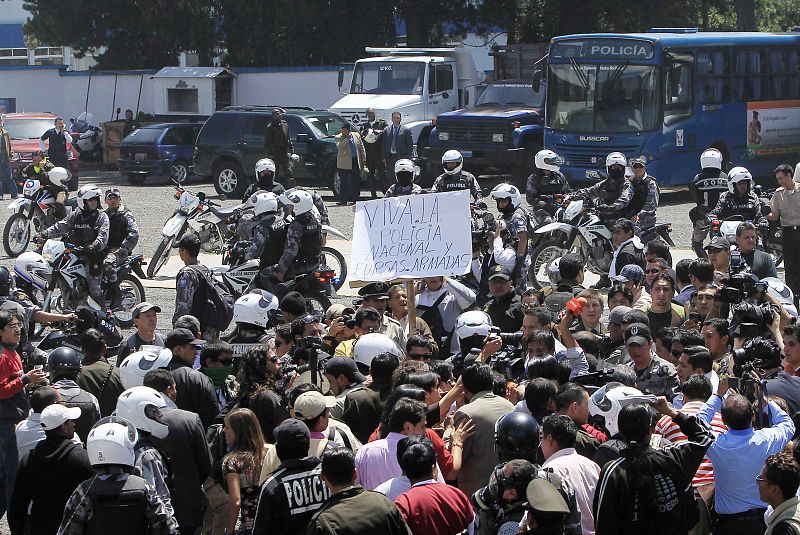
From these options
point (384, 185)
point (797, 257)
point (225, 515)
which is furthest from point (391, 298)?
point (384, 185)

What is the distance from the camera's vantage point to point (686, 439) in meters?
6.50

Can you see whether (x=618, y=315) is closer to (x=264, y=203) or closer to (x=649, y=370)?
(x=649, y=370)

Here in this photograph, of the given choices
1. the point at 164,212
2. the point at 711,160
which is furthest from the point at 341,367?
the point at 164,212

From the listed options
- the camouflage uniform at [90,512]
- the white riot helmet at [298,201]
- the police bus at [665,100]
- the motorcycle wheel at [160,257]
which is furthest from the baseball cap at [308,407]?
the police bus at [665,100]

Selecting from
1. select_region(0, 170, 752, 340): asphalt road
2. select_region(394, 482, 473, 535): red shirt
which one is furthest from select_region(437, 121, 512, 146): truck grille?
select_region(394, 482, 473, 535): red shirt

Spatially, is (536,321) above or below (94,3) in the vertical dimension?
below

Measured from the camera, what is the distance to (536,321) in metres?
8.89

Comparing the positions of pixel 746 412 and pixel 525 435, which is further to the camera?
pixel 746 412

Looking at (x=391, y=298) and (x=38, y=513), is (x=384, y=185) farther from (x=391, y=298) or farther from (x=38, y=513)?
(x=38, y=513)

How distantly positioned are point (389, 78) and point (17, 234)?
1312 centimetres

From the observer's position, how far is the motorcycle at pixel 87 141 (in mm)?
37781

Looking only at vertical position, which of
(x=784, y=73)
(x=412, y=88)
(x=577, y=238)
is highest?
(x=784, y=73)

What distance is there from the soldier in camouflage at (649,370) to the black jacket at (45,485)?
340 cm

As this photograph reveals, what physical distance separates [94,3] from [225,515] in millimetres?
34978
